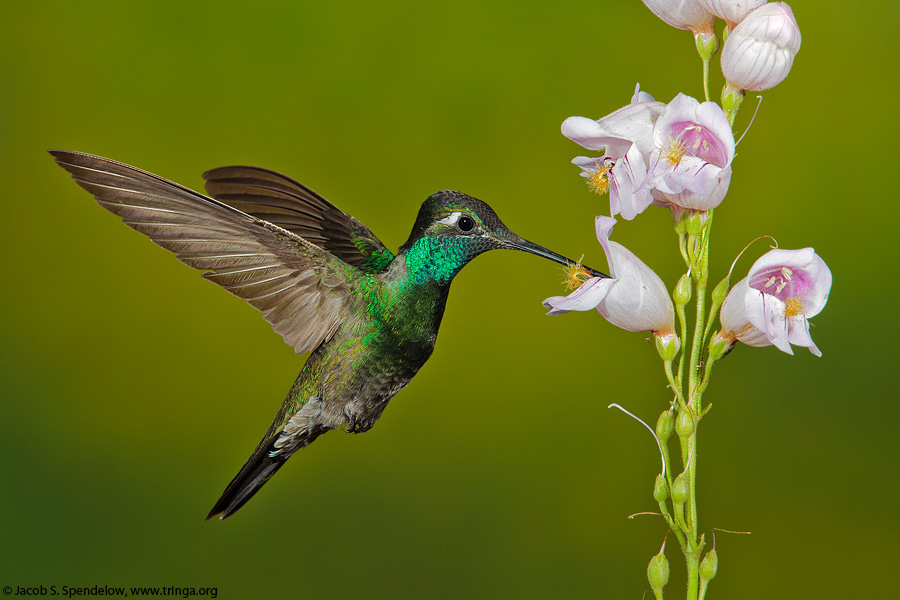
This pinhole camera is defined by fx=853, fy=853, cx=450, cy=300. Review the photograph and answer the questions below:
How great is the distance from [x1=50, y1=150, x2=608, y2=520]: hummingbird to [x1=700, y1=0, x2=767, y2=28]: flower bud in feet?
0.94

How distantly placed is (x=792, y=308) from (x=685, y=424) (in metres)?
0.15

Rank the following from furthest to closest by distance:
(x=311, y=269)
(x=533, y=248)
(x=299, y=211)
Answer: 1. (x=299, y=211)
2. (x=311, y=269)
3. (x=533, y=248)

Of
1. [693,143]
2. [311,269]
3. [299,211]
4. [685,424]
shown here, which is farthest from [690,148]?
[299,211]

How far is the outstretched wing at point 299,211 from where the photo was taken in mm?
1342

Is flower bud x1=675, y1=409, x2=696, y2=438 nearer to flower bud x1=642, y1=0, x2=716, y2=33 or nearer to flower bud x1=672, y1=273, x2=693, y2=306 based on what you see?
flower bud x1=672, y1=273, x2=693, y2=306

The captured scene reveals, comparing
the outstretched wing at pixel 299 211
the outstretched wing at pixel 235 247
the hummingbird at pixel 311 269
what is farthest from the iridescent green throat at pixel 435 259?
the outstretched wing at pixel 299 211

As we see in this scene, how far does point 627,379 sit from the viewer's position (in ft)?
7.77

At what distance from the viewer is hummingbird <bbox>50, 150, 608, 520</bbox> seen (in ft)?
3.32

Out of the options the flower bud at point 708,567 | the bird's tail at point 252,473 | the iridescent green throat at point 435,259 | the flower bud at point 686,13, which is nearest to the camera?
the flower bud at point 708,567

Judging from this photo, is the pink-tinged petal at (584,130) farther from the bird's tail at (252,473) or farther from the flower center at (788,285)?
the bird's tail at (252,473)

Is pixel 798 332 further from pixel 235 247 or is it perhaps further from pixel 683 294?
pixel 235 247

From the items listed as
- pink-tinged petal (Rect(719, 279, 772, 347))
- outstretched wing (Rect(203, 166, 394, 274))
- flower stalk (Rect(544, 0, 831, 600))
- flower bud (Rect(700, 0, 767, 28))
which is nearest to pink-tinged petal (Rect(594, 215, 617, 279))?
flower stalk (Rect(544, 0, 831, 600))

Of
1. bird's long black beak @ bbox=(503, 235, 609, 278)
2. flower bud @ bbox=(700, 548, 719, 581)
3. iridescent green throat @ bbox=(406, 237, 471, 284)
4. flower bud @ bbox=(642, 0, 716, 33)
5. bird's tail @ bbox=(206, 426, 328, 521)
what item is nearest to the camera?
flower bud @ bbox=(700, 548, 719, 581)

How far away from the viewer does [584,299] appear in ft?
2.62
